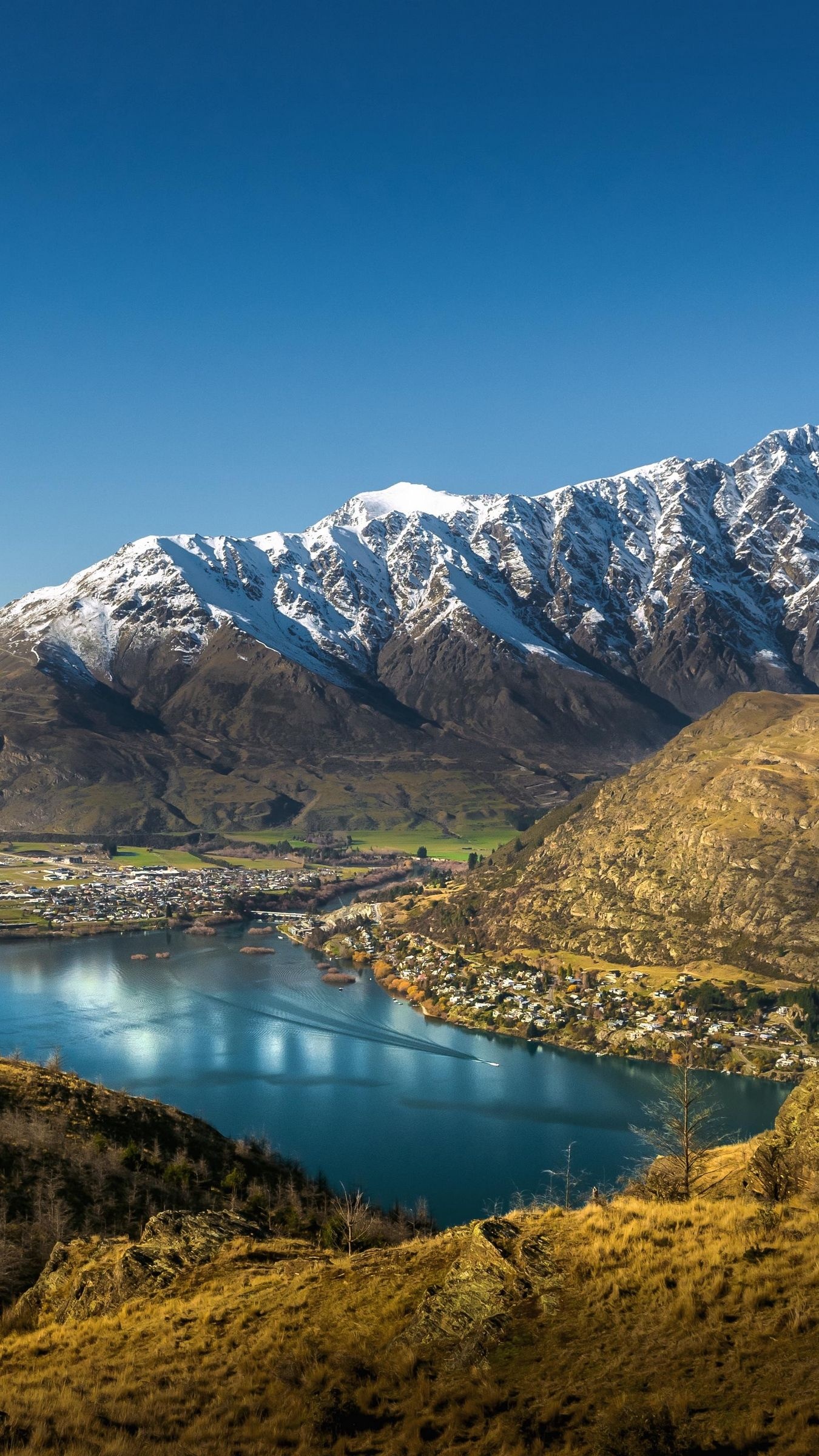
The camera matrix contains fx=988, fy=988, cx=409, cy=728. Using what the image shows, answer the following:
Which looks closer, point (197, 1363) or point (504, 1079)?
point (197, 1363)

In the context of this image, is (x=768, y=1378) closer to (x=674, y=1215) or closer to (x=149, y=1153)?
(x=674, y=1215)

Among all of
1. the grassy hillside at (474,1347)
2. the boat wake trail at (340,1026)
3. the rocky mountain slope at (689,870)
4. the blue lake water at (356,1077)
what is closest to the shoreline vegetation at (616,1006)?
the blue lake water at (356,1077)

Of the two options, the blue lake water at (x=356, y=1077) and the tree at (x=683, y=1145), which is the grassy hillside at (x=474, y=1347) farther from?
the blue lake water at (x=356, y=1077)

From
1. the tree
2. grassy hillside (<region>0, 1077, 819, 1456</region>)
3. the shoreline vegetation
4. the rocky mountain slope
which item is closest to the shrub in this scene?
grassy hillside (<region>0, 1077, 819, 1456</region>)

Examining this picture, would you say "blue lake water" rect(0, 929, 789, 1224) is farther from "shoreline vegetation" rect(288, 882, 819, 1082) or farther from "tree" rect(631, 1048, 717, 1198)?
"tree" rect(631, 1048, 717, 1198)

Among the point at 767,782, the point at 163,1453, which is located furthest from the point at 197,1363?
the point at 767,782

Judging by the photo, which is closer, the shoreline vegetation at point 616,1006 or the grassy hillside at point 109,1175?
the grassy hillside at point 109,1175

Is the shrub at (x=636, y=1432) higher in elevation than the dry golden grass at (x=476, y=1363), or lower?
higher

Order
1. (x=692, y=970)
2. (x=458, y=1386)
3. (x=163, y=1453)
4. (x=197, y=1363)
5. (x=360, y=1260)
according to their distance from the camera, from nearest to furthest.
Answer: (x=163, y=1453)
(x=458, y=1386)
(x=197, y=1363)
(x=360, y=1260)
(x=692, y=970)
